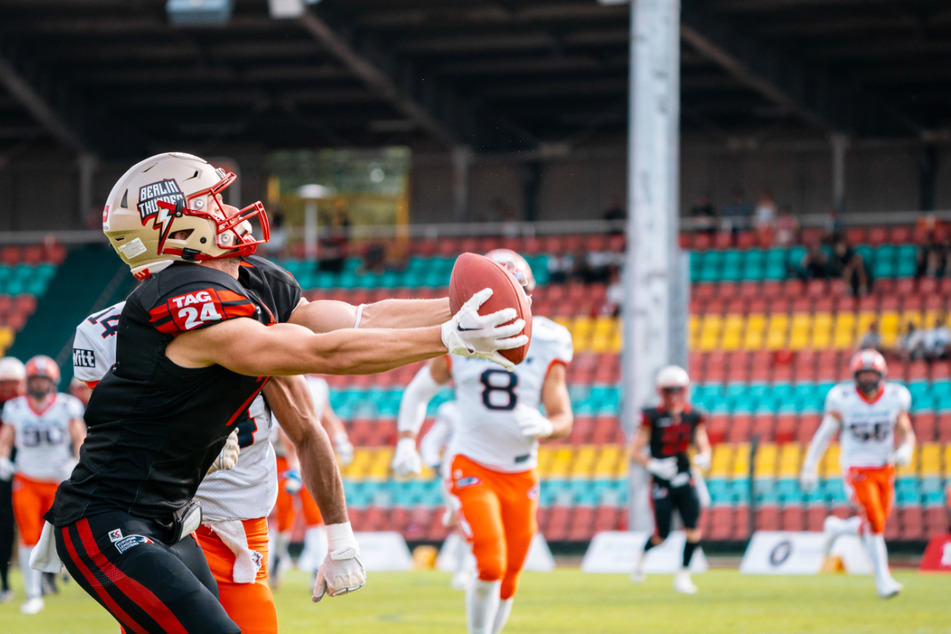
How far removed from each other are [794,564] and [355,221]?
51.2ft

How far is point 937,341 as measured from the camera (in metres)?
18.4

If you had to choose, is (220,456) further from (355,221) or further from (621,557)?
(355,221)

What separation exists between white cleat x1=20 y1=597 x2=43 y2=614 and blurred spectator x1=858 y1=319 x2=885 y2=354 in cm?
1154

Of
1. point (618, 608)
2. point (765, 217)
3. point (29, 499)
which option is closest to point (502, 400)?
point (618, 608)

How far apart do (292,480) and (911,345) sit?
10033mm

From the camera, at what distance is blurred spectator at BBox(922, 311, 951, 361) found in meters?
18.3

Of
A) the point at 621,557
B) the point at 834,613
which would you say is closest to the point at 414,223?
the point at 621,557

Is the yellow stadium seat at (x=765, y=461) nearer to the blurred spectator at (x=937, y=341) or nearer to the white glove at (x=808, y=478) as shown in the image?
the blurred spectator at (x=937, y=341)

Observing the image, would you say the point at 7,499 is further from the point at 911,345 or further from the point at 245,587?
the point at 911,345

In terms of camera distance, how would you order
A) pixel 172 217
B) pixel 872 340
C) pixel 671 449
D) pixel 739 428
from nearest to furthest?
pixel 172 217
pixel 671 449
pixel 739 428
pixel 872 340

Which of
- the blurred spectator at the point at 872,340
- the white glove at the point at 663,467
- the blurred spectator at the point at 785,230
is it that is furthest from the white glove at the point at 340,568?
the blurred spectator at the point at 785,230

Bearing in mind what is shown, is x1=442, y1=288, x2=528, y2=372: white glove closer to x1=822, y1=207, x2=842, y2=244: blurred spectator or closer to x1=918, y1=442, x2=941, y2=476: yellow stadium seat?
x1=918, y1=442, x2=941, y2=476: yellow stadium seat

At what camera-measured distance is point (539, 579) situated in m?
14.1

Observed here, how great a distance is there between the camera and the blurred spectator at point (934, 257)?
20000mm
